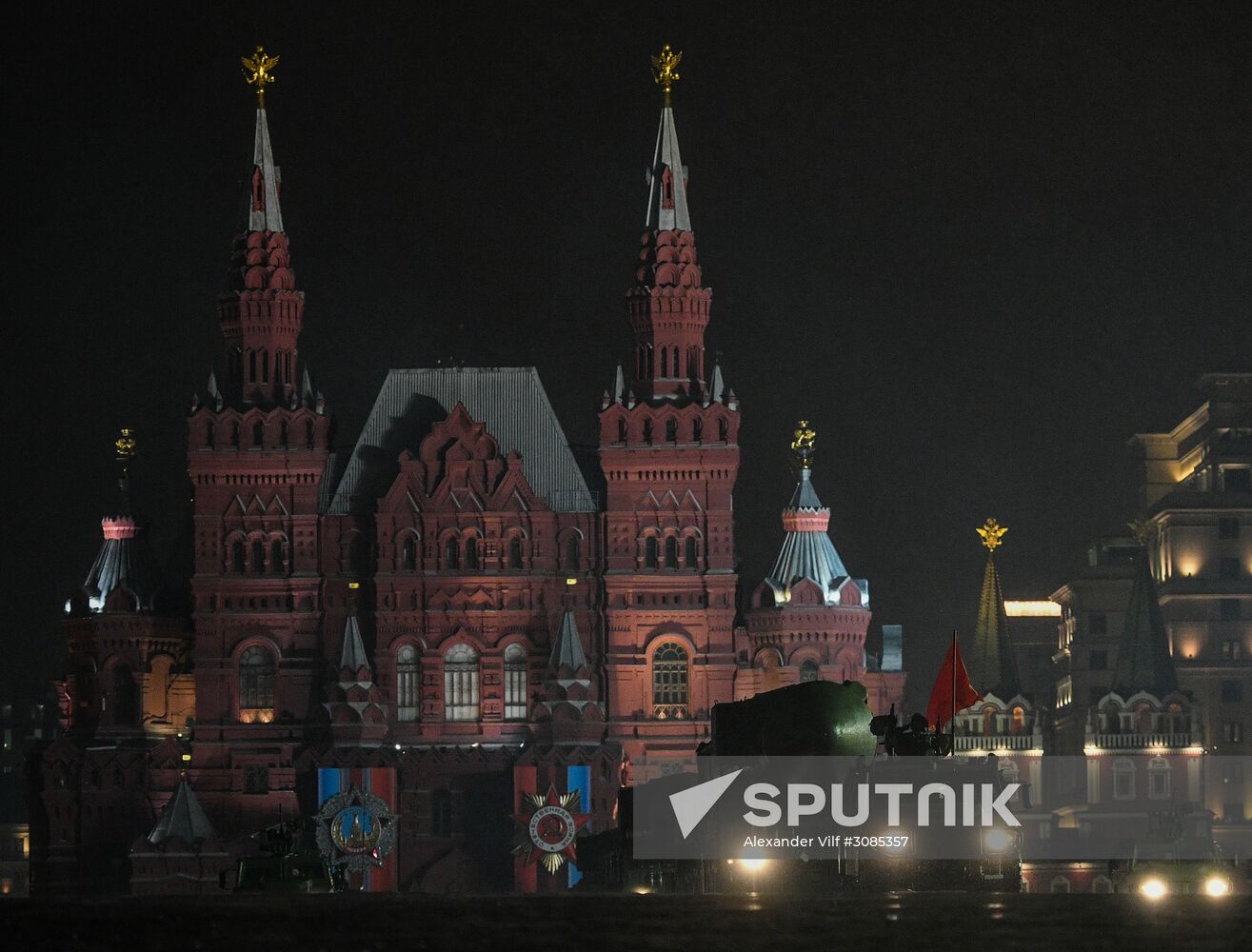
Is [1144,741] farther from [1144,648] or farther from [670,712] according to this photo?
[670,712]

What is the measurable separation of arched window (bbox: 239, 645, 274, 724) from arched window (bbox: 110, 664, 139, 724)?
19.3 feet

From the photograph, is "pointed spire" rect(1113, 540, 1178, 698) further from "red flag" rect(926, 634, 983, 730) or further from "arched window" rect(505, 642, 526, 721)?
"red flag" rect(926, 634, 983, 730)

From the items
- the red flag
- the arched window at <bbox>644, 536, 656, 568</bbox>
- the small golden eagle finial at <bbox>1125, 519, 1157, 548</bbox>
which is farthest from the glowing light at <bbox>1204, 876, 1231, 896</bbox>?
the small golden eagle finial at <bbox>1125, 519, 1157, 548</bbox>

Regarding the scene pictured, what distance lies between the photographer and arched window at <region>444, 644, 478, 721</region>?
150 m

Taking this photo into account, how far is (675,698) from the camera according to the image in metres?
149

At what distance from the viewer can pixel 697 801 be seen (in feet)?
337

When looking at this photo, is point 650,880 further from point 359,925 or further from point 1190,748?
point 1190,748

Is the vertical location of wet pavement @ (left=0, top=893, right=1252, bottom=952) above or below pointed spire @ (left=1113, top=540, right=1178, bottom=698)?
below

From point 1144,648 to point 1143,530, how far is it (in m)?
13.6

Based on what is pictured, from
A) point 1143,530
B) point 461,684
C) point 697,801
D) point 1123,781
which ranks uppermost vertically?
point 1143,530

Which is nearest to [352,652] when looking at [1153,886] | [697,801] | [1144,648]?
[1144,648]

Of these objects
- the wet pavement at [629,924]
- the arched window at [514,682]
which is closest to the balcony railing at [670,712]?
the arched window at [514,682]

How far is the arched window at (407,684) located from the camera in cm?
14988

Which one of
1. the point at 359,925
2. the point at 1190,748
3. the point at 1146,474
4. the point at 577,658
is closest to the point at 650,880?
the point at 359,925
